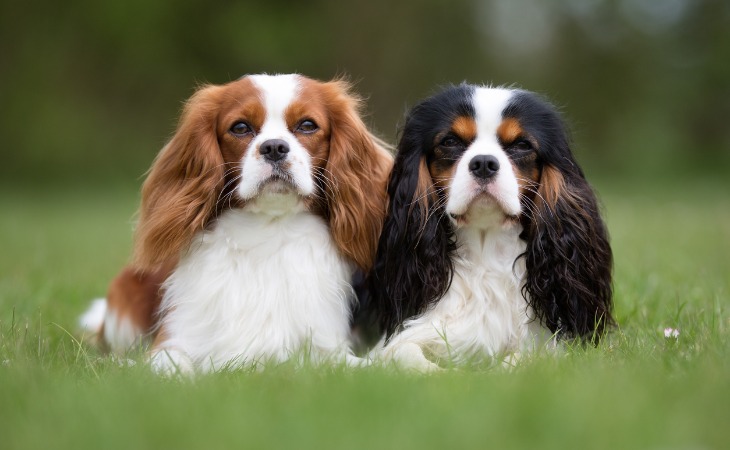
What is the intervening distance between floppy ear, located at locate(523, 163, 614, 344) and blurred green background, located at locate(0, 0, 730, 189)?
11.2m

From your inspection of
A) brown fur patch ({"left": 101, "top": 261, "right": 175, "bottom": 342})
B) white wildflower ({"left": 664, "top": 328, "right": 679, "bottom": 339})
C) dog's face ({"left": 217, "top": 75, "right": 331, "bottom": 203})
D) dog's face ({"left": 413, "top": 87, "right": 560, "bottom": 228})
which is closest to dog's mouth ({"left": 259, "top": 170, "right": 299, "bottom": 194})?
dog's face ({"left": 217, "top": 75, "right": 331, "bottom": 203})

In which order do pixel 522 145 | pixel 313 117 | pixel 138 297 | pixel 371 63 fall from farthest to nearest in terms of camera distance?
pixel 371 63, pixel 138 297, pixel 313 117, pixel 522 145

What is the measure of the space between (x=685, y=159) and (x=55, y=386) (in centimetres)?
1575


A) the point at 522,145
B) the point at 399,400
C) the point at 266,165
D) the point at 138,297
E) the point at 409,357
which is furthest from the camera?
the point at 138,297

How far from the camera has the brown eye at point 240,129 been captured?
3.48 m

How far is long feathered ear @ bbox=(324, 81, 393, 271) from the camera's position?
11.6 ft

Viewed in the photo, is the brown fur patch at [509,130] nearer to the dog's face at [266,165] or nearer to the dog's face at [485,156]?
the dog's face at [485,156]

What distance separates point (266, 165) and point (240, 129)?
294mm

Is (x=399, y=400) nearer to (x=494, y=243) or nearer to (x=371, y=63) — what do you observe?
(x=494, y=243)

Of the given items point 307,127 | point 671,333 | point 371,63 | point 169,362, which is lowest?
point 169,362

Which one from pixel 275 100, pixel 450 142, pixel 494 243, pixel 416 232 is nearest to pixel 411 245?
pixel 416 232

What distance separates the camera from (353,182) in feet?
11.8

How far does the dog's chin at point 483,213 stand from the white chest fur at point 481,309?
0.04m

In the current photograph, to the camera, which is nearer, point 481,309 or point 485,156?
point 485,156
